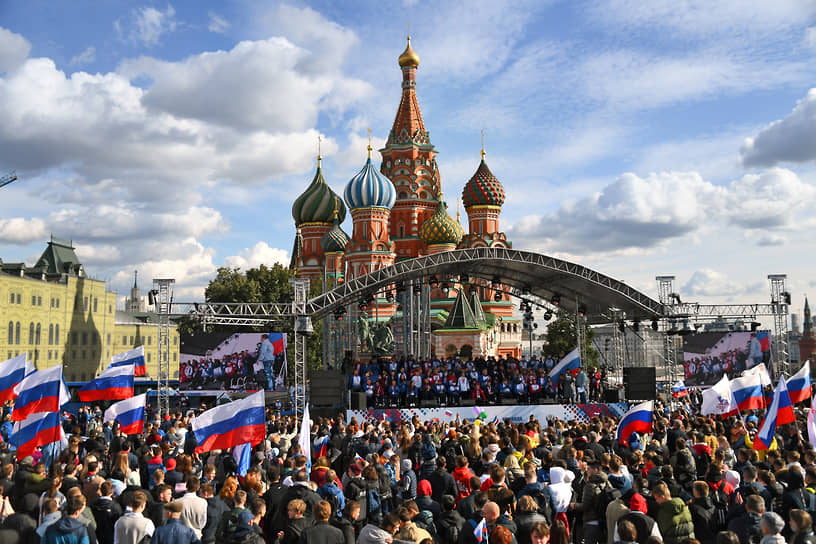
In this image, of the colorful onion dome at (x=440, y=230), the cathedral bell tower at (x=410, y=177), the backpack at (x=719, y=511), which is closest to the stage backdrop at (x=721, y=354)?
the backpack at (x=719, y=511)

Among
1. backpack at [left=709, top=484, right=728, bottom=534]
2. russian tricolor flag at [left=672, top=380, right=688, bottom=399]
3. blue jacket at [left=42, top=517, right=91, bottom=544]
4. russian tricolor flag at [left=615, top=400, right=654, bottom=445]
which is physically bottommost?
russian tricolor flag at [left=672, top=380, right=688, bottom=399]

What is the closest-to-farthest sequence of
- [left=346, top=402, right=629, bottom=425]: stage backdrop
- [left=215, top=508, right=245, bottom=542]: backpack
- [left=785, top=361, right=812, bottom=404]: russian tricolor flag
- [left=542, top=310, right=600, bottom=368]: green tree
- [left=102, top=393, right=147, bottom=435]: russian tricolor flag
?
[left=215, top=508, right=245, bottom=542]: backpack → [left=102, top=393, right=147, bottom=435]: russian tricolor flag → [left=785, top=361, right=812, bottom=404]: russian tricolor flag → [left=346, top=402, right=629, bottom=425]: stage backdrop → [left=542, top=310, right=600, bottom=368]: green tree

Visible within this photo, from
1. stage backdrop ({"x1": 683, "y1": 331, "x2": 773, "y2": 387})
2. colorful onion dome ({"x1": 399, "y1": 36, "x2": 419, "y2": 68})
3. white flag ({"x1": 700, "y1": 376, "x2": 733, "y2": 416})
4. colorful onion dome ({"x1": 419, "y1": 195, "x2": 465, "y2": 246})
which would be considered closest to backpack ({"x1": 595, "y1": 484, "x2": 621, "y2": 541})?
white flag ({"x1": 700, "y1": 376, "x2": 733, "y2": 416})

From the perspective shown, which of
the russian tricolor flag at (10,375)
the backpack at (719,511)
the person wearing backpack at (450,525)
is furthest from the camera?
the russian tricolor flag at (10,375)

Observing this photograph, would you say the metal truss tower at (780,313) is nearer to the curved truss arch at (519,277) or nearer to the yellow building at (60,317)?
the curved truss arch at (519,277)

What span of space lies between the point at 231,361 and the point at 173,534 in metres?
22.0

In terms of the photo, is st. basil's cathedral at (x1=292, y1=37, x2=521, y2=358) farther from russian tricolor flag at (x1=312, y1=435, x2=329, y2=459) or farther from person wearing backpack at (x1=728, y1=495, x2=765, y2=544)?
person wearing backpack at (x1=728, y1=495, x2=765, y2=544)

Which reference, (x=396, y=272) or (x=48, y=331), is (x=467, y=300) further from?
(x=48, y=331)

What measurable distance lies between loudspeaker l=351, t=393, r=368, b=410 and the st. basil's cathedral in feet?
92.0

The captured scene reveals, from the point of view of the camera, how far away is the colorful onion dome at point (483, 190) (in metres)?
63.5

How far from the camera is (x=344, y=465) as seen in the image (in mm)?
13477

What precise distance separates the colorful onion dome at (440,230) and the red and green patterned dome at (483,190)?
283 cm

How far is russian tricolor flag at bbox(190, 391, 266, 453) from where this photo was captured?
34.0 ft

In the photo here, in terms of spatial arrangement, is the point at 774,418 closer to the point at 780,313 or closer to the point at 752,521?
the point at 752,521
